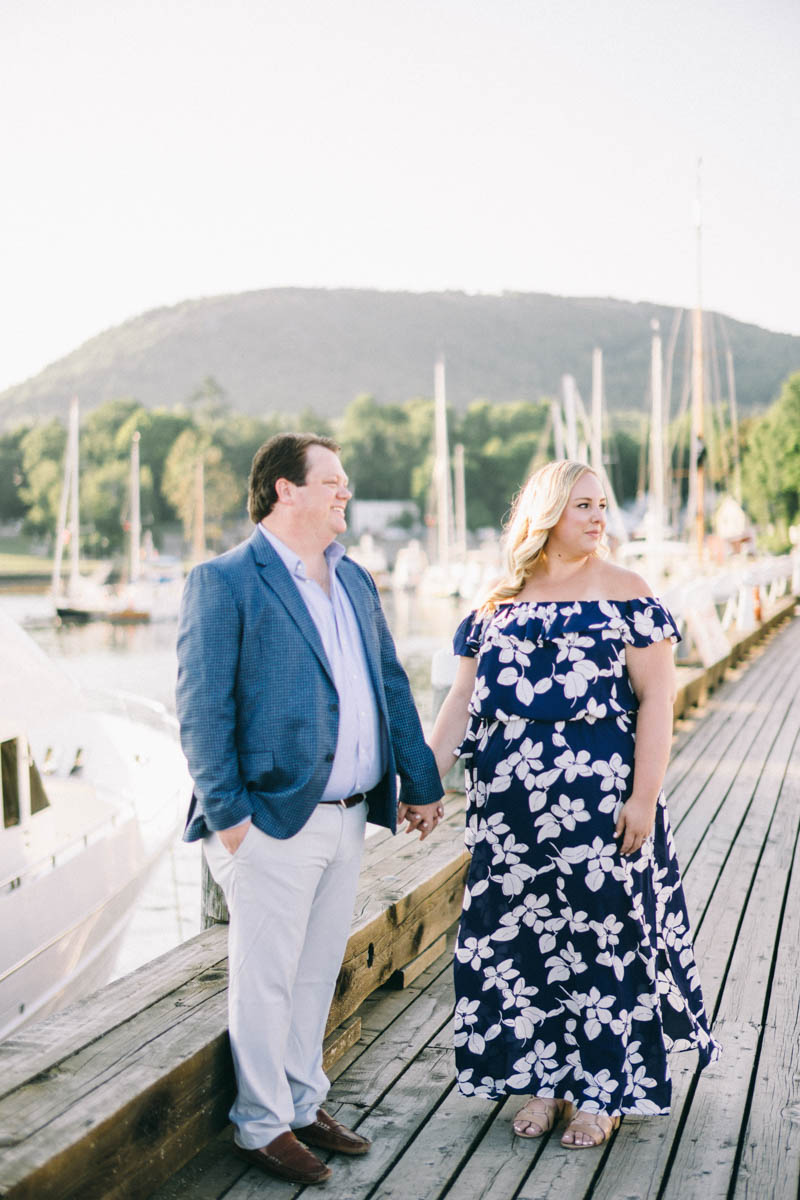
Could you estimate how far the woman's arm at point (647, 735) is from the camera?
331 cm

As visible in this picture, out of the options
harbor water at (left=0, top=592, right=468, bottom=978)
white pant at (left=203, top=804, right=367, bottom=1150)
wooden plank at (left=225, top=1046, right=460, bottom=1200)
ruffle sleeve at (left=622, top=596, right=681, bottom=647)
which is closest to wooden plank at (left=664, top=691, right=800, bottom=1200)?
wooden plank at (left=225, top=1046, right=460, bottom=1200)

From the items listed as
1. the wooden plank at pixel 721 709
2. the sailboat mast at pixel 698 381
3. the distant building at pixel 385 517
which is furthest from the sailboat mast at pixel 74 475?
the distant building at pixel 385 517

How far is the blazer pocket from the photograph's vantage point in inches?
117

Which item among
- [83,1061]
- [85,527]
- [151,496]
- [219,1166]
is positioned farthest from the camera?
[151,496]

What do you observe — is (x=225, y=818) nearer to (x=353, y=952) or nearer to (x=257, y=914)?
(x=257, y=914)

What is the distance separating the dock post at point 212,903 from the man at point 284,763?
802 mm

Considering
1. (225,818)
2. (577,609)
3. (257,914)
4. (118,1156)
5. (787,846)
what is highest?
(577,609)

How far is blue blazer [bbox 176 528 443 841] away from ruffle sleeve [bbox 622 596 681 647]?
0.88 meters

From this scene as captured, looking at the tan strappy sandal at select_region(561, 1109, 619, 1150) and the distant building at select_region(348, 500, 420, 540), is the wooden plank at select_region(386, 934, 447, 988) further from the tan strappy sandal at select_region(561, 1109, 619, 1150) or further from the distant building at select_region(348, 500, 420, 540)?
the distant building at select_region(348, 500, 420, 540)

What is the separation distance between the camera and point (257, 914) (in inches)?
118

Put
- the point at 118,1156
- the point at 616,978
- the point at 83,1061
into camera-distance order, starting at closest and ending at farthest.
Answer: the point at 118,1156 < the point at 83,1061 < the point at 616,978

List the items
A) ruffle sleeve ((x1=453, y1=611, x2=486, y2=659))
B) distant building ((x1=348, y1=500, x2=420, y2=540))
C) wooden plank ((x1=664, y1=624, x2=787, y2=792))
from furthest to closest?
1. distant building ((x1=348, y1=500, x2=420, y2=540))
2. wooden plank ((x1=664, y1=624, x2=787, y2=792))
3. ruffle sleeve ((x1=453, y1=611, x2=486, y2=659))

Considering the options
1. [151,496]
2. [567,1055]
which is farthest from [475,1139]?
[151,496]

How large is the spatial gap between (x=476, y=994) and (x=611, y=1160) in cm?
55
